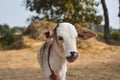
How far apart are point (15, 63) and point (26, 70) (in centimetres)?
213

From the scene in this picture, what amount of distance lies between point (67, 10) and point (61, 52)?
2062 cm

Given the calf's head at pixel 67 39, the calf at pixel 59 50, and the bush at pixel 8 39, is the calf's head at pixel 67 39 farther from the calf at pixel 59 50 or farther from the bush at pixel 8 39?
the bush at pixel 8 39

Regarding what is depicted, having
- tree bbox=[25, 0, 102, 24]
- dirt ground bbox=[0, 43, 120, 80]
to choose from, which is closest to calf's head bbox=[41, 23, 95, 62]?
dirt ground bbox=[0, 43, 120, 80]

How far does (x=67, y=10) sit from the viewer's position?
25.5 m

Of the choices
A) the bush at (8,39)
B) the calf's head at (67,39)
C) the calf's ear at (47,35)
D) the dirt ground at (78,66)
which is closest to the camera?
the calf's head at (67,39)

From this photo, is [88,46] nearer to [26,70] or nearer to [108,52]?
[108,52]

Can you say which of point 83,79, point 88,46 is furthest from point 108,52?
point 83,79

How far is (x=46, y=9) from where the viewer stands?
2658cm

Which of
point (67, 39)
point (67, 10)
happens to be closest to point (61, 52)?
point (67, 39)

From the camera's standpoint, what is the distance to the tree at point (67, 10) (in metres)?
25.6

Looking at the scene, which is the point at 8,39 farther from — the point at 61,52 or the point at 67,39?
the point at 67,39

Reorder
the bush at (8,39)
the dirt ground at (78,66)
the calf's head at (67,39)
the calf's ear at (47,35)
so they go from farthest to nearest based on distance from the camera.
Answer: the bush at (8,39) → the dirt ground at (78,66) → the calf's ear at (47,35) → the calf's head at (67,39)

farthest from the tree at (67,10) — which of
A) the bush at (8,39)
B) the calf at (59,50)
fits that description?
the calf at (59,50)

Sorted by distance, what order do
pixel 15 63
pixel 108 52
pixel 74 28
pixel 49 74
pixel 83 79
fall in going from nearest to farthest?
pixel 74 28 < pixel 49 74 < pixel 83 79 < pixel 15 63 < pixel 108 52
